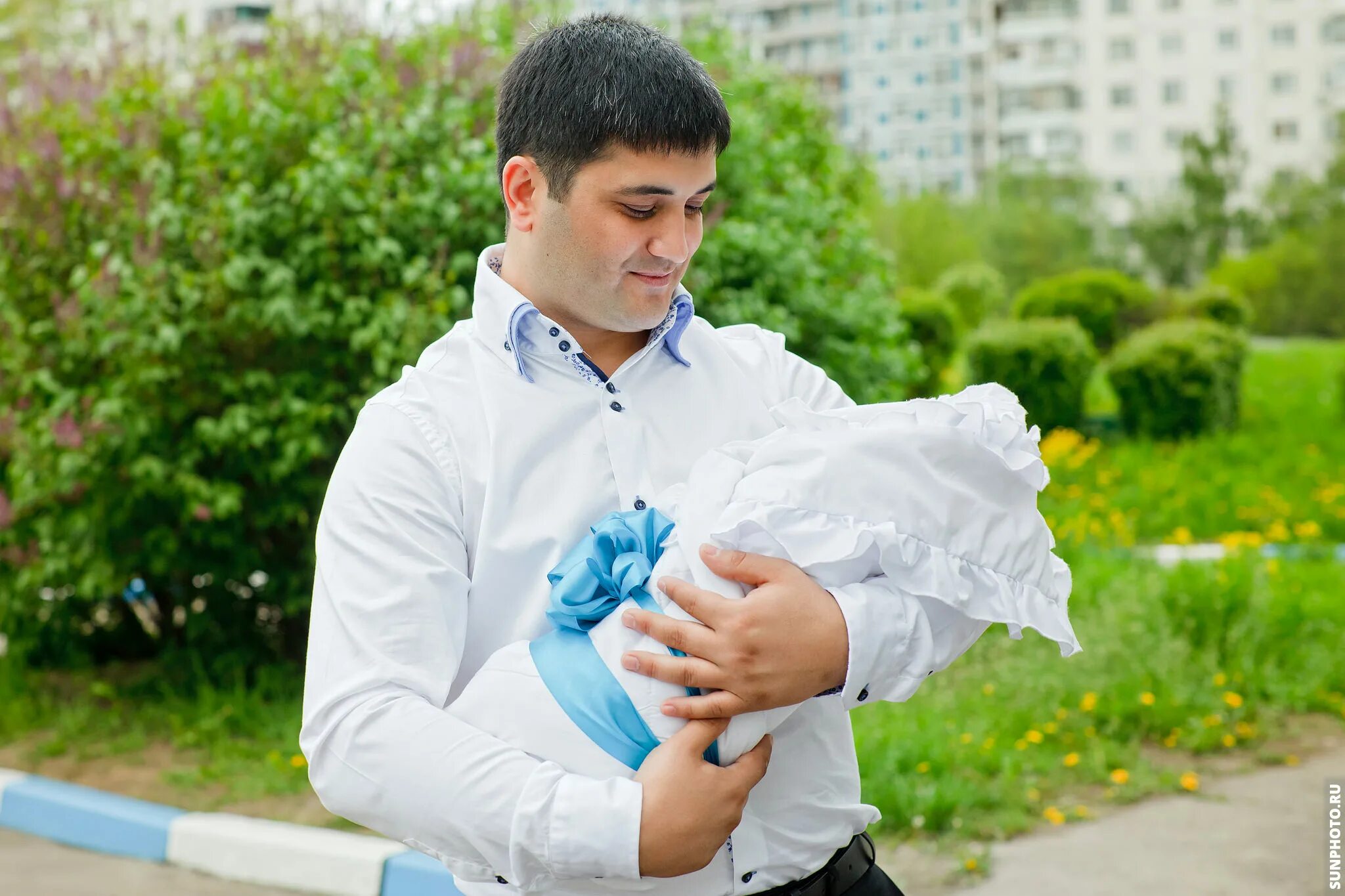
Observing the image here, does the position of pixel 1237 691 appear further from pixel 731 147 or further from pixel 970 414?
pixel 970 414

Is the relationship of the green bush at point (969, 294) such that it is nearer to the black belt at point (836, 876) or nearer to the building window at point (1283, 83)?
the black belt at point (836, 876)

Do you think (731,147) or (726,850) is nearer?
(726,850)

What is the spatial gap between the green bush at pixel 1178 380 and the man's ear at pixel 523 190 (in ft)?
32.4

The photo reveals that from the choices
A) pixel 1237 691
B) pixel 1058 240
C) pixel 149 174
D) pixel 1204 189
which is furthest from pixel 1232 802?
pixel 1204 189

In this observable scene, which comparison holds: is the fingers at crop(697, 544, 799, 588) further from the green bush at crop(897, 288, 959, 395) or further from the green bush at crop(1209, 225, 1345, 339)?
the green bush at crop(1209, 225, 1345, 339)

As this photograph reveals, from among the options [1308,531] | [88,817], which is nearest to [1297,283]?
[1308,531]

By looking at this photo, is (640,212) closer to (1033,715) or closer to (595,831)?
(595,831)

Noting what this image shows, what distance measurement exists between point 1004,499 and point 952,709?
3670 millimetres

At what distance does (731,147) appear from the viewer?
572 cm

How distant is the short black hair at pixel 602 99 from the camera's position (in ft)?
5.27

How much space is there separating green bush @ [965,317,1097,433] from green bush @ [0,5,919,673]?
6.36 metres

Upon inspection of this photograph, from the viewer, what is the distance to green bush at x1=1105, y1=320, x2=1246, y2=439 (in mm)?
10695

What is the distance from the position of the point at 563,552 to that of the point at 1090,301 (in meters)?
15.8

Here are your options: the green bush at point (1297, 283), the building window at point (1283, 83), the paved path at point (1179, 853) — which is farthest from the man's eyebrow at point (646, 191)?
the building window at point (1283, 83)
